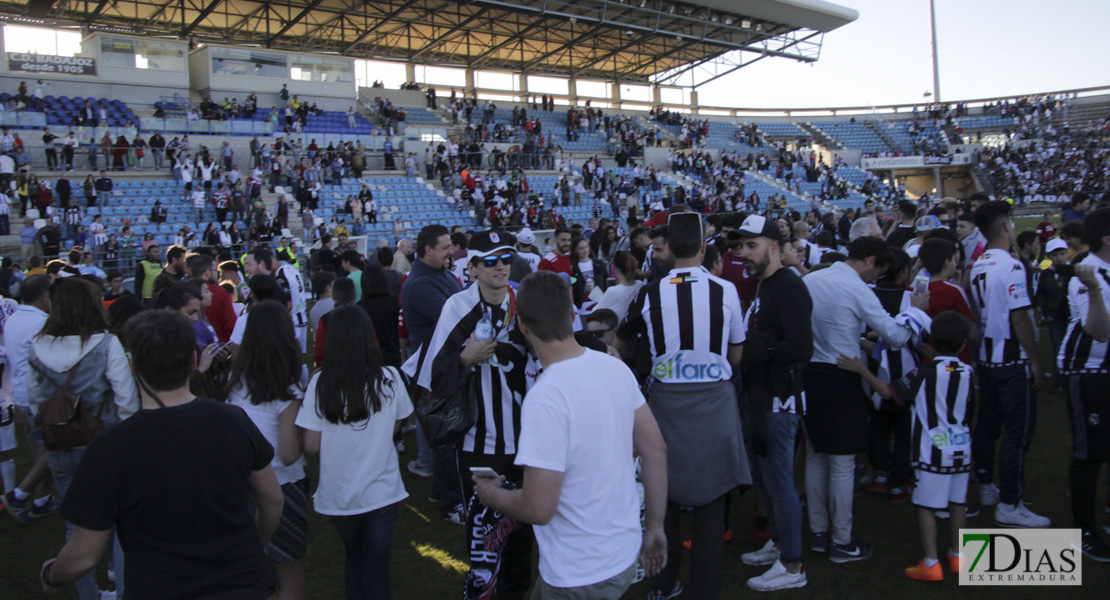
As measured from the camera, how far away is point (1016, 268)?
4164 mm

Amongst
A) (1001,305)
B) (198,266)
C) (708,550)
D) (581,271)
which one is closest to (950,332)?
(1001,305)

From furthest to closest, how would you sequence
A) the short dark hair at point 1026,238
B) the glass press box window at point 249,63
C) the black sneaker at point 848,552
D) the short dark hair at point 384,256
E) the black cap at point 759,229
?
1. the glass press box window at point 249,63
2. the short dark hair at point 1026,238
3. the short dark hair at point 384,256
4. the black sneaker at point 848,552
5. the black cap at point 759,229

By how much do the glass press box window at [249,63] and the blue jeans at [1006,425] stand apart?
25.3 metres

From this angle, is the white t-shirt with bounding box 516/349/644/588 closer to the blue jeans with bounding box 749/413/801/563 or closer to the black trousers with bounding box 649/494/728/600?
the black trousers with bounding box 649/494/728/600

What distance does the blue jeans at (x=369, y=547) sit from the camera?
287 cm

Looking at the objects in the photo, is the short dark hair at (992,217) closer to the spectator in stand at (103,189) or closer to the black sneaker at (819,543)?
the black sneaker at (819,543)

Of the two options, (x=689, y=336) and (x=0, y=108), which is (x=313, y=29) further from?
(x=689, y=336)

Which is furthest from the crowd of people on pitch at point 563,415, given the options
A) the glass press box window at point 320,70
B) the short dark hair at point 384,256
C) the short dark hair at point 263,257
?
the glass press box window at point 320,70

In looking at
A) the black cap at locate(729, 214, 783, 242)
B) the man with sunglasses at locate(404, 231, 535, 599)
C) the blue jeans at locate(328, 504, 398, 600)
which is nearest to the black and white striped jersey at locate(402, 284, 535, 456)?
the man with sunglasses at locate(404, 231, 535, 599)

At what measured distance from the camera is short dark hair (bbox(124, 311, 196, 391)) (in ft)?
6.51

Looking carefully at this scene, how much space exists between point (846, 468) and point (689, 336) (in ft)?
4.60

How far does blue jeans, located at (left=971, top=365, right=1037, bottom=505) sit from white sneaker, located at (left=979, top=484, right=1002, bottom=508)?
6cm

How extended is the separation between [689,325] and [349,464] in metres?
1.53

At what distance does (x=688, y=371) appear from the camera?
2.91 m
